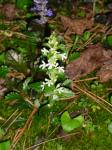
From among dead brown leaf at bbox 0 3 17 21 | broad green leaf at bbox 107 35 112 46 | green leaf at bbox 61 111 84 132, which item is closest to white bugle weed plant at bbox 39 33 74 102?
green leaf at bbox 61 111 84 132

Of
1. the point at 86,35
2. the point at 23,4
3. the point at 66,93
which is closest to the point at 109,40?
the point at 86,35

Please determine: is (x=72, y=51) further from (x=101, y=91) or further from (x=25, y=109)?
(x=25, y=109)

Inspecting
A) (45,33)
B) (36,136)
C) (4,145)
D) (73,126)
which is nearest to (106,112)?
(73,126)

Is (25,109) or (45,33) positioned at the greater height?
(45,33)

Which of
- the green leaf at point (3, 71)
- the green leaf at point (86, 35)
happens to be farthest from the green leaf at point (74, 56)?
the green leaf at point (3, 71)

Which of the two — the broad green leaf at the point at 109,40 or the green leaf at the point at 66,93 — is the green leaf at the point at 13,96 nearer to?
the green leaf at the point at 66,93

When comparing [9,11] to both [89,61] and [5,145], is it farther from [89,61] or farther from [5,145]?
[5,145]
